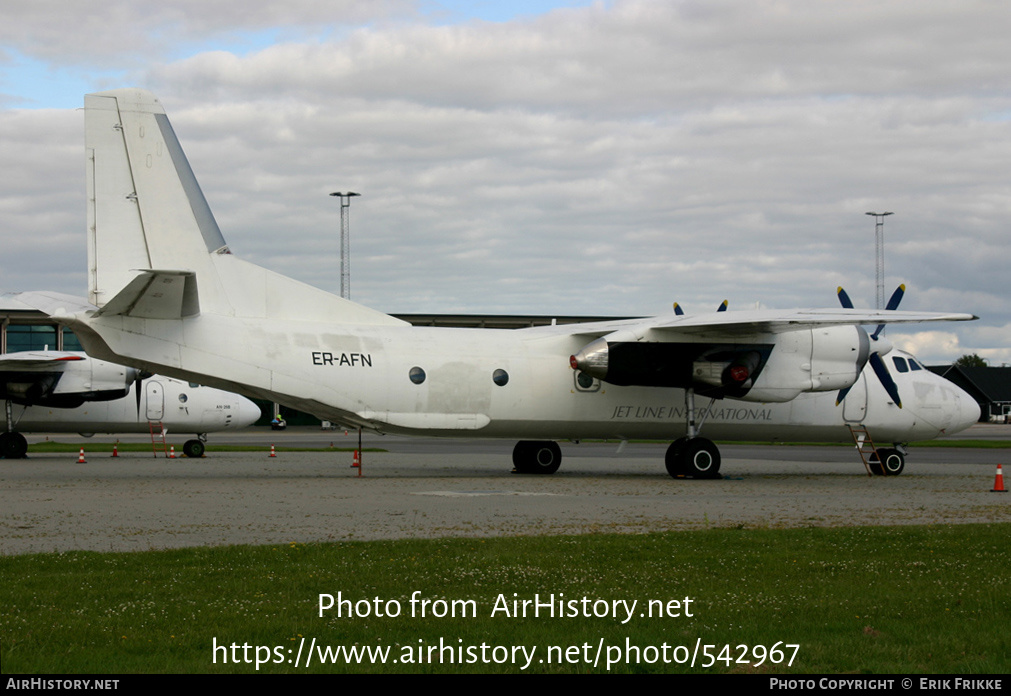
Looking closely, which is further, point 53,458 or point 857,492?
point 53,458

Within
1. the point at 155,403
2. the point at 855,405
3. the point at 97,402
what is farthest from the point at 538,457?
the point at 97,402

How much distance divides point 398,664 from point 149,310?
13786mm

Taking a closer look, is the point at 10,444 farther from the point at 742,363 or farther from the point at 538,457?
the point at 742,363

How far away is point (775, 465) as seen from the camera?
2858cm

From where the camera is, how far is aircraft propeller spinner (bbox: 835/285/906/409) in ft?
75.4

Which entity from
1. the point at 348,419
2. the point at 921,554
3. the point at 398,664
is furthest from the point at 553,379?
the point at 398,664

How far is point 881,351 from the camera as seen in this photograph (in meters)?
23.0

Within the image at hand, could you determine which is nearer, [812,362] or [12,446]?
[812,362]

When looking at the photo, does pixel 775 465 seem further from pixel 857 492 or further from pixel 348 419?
pixel 348 419

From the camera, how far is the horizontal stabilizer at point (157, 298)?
1695 centimetres

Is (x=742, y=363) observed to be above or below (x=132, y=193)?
below

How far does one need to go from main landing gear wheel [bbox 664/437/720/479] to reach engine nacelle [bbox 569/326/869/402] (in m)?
1.22

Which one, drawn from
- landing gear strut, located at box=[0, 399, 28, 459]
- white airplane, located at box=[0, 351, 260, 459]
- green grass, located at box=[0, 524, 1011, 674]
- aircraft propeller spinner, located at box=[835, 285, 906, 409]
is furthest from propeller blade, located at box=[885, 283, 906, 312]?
landing gear strut, located at box=[0, 399, 28, 459]

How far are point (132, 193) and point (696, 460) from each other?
12.8 meters
